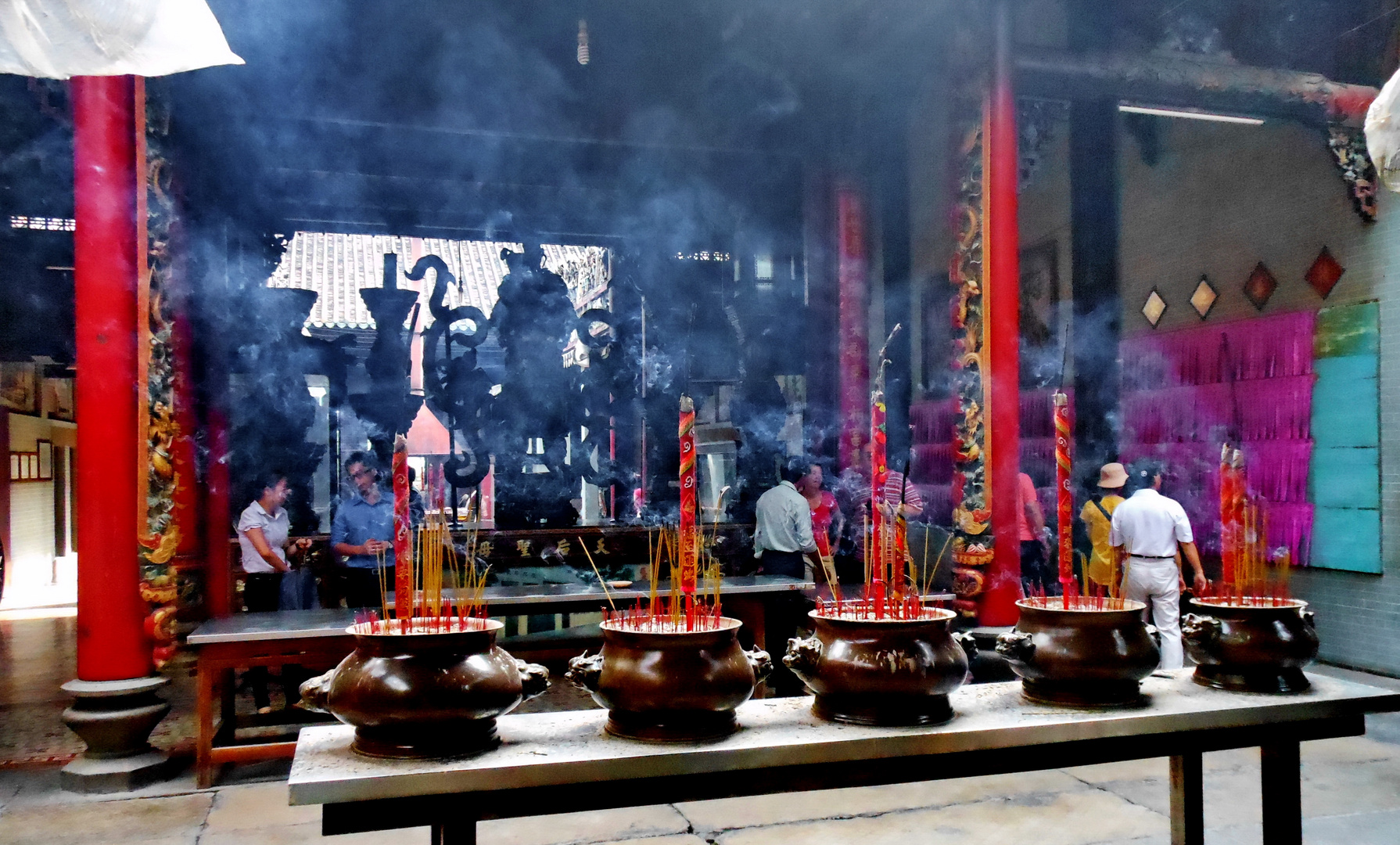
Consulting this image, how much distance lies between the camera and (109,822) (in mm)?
Answer: 3916

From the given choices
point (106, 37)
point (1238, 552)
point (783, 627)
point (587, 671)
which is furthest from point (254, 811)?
point (1238, 552)

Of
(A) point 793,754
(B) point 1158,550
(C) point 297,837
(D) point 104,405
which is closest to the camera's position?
(A) point 793,754

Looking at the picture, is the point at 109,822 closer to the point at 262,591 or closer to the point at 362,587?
the point at 262,591

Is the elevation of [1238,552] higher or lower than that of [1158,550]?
higher

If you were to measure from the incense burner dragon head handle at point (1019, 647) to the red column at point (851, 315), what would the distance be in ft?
17.4

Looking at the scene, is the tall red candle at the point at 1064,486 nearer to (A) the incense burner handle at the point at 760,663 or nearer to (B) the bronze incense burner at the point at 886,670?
(B) the bronze incense burner at the point at 886,670

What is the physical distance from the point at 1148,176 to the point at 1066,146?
737mm

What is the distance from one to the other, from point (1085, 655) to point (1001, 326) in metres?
3.21

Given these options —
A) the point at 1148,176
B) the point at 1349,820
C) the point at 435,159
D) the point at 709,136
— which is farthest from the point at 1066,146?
the point at 1349,820

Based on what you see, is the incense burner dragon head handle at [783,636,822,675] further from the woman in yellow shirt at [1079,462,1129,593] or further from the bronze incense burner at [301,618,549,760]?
the woman in yellow shirt at [1079,462,1129,593]

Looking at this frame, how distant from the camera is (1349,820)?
3824 millimetres

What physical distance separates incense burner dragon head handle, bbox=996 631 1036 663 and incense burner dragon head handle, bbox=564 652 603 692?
37.1 inches

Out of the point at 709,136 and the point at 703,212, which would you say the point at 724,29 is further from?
the point at 703,212

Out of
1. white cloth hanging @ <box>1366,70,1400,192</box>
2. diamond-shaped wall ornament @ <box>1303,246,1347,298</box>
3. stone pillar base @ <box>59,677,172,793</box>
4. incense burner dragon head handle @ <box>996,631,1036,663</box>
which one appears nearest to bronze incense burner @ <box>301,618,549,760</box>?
incense burner dragon head handle @ <box>996,631,1036,663</box>
